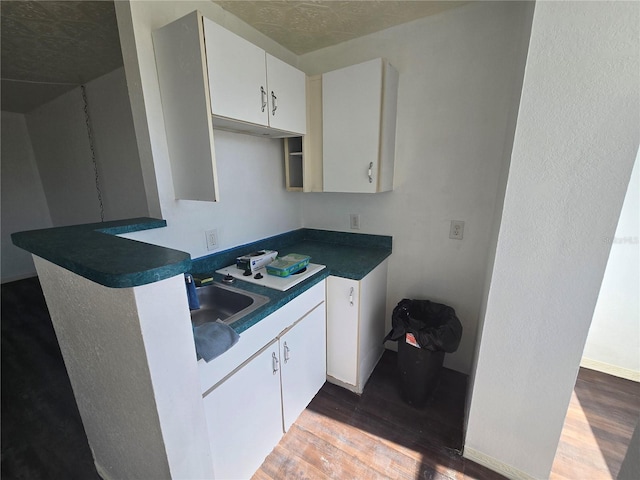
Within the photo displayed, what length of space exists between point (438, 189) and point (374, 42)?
106cm

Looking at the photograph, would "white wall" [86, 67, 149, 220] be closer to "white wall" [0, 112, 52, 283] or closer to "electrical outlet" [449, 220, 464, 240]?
"white wall" [0, 112, 52, 283]

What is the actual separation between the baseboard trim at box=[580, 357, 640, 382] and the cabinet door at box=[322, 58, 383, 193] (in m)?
2.04

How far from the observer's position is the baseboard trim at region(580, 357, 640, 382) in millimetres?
1766

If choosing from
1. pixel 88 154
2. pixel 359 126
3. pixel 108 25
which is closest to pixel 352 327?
pixel 359 126

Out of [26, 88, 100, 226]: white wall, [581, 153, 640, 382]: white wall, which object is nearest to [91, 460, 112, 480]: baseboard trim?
[26, 88, 100, 226]: white wall

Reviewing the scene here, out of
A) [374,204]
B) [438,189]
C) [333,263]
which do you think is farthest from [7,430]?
[438,189]

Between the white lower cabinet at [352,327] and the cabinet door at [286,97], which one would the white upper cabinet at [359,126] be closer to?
the cabinet door at [286,97]

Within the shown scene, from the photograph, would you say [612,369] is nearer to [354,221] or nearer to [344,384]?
[344,384]

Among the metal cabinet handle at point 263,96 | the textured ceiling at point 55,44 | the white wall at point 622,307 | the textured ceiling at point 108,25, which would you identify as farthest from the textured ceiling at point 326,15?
the white wall at point 622,307

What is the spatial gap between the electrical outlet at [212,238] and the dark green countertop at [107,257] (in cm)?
62

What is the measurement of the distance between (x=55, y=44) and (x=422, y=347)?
10.1 feet

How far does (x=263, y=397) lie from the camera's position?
1.19 meters

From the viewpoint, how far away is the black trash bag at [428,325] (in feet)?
4.86

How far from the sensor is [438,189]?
1.71 metres
